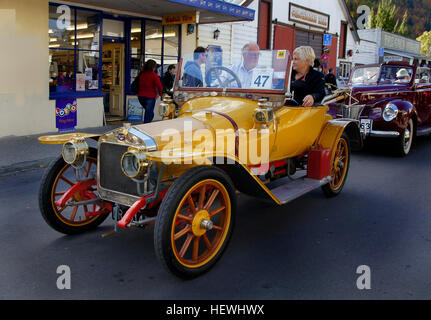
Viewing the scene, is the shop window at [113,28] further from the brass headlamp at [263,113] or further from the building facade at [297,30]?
the brass headlamp at [263,113]

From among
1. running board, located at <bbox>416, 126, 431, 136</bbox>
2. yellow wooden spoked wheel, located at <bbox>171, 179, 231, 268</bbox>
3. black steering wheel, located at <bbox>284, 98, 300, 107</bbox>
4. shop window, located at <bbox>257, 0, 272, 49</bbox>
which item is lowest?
yellow wooden spoked wheel, located at <bbox>171, 179, 231, 268</bbox>

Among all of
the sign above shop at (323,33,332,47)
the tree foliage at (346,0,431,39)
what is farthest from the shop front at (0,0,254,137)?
the tree foliage at (346,0,431,39)

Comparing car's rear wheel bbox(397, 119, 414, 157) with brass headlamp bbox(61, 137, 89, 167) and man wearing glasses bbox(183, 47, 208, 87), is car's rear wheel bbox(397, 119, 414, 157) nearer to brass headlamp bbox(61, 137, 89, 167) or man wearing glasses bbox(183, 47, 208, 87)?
man wearing glasses bbox(183, 47, 208, 87)

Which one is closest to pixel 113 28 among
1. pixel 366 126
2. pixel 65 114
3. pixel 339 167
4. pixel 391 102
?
pixel 65 114

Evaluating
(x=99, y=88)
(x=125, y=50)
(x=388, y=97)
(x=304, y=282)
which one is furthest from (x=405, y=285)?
(x=125, y=50)

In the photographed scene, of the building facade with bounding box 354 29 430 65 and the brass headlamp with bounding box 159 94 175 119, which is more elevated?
the building facade with bounding box 354 29 430 65

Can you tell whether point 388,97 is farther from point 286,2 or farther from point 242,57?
point 286,2

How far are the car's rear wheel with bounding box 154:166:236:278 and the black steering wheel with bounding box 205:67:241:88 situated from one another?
143cm

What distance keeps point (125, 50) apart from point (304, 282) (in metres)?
9.93

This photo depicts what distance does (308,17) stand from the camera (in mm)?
20406

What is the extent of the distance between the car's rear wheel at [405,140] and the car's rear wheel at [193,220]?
19.2 feet

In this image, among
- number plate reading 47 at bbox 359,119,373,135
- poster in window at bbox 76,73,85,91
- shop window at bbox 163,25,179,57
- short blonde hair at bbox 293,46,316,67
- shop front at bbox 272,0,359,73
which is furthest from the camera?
Result: shop front at bbox 272,0,359,73

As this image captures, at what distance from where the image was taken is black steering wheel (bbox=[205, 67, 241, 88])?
14.7ft

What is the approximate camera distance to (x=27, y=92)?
30.1ft
